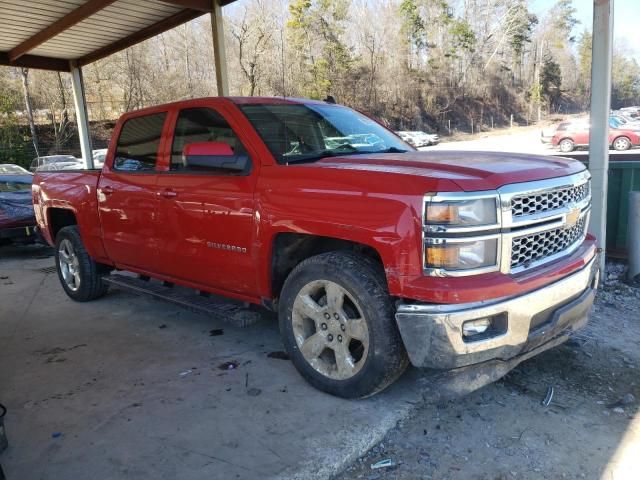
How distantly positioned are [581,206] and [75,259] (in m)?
4.98

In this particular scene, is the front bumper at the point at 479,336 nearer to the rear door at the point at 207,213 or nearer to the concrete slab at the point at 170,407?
the concrete slab at the point at 170,407

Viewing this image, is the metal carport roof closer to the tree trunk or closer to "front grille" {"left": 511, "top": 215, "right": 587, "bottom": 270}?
"front grille" {"left": 511, "top": 215, "right": 587, "bottom": 270}

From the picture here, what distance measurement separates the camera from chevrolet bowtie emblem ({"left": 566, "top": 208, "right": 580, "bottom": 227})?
308 cm

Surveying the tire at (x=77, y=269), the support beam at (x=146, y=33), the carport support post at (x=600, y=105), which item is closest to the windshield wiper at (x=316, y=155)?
the carport support post at (x=600, y=105)

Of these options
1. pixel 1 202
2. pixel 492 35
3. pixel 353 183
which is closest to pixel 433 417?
pixel 353 183

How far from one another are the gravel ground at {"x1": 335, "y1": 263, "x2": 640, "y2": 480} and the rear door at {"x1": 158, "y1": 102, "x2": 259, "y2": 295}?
153cm

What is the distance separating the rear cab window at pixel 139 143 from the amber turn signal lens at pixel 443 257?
8.95 feet

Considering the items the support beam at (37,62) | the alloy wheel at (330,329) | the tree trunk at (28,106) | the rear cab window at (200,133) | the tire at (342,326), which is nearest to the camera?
the tire at (342,326)

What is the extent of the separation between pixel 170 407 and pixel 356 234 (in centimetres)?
165

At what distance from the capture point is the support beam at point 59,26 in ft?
29.8

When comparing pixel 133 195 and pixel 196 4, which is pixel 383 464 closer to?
pixel 133 195

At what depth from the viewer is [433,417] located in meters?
3.08

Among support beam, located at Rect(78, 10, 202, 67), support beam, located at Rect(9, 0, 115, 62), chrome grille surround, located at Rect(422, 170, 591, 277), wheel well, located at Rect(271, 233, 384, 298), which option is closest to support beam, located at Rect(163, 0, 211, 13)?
support beam, located at Rect(78, 10, 202, 67)

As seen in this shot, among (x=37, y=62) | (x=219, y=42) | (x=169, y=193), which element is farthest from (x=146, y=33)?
(x=169, y=193)
